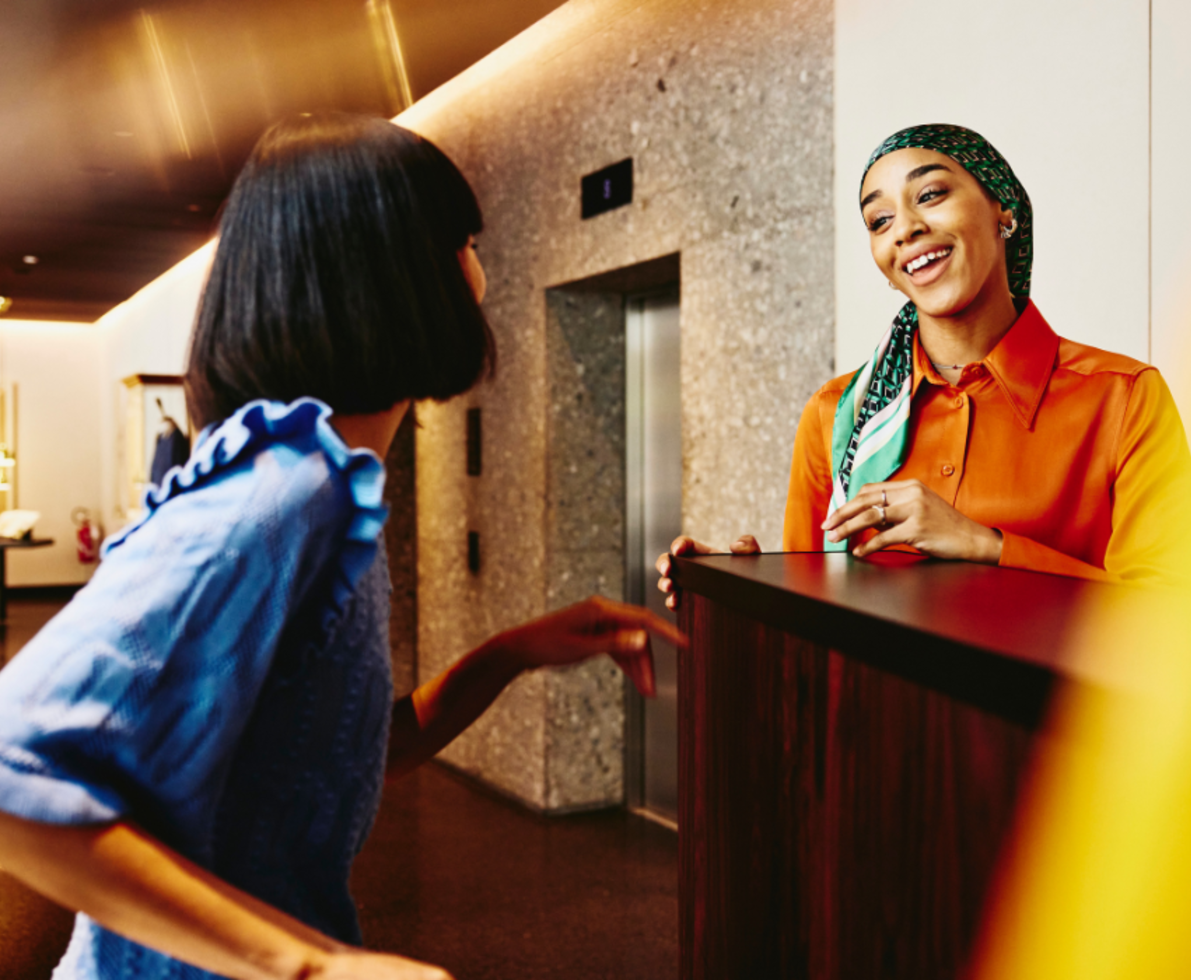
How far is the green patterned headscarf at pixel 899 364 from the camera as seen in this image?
1.72m

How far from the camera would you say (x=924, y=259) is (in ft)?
5.67

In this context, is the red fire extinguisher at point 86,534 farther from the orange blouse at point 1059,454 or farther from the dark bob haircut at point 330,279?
the dark bob haircut at point 330,279

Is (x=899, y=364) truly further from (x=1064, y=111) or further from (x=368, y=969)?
(x=368, y=969)

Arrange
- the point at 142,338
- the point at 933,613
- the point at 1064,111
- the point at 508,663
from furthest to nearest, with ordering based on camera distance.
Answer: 1. the point at 142,338
2. the point at 1064,111
3. the point at 508,663
4. the point at 933,613

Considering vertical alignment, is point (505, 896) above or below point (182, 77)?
below

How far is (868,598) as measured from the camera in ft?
2.87

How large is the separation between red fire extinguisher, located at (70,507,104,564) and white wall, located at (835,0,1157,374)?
13.5 meters

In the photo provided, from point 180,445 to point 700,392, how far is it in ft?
26.0

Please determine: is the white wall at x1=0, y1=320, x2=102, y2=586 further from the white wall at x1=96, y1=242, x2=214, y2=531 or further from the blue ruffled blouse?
the blue ruffled blouse

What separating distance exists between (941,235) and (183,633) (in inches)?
59.1

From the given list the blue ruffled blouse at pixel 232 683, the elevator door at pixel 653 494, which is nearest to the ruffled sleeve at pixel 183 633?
the blue ruffled blouse at pixel 232 683

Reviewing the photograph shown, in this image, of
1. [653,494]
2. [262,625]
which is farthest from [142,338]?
[262,625]

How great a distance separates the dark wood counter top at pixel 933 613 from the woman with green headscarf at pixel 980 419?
0.62 feet

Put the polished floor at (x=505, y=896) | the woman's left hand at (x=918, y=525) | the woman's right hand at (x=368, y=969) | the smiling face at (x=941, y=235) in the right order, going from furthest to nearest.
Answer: the polished floor at (x=505, y=896) < the smiling face at (x=941, y=235) < the woman's left hand at (x=918, y=525) < the woman's right hand at (x=368, y=969)
